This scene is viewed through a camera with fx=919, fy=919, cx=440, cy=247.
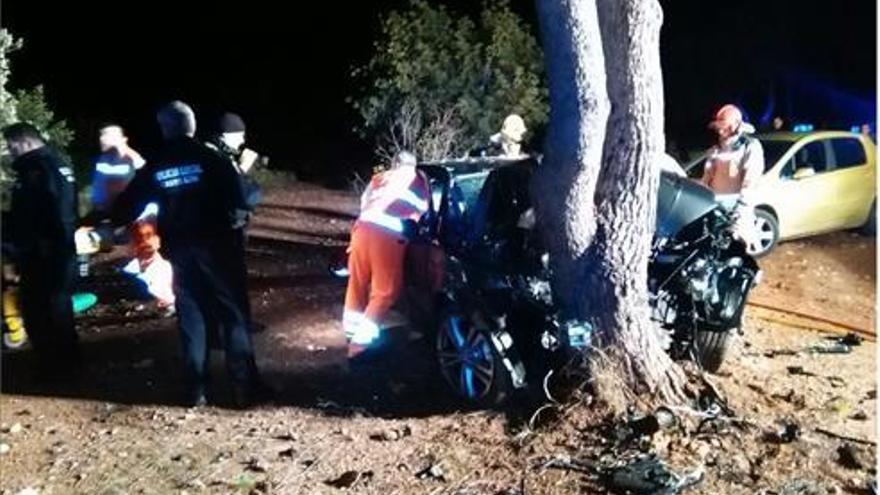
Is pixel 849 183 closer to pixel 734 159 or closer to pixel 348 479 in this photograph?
pixel 734 159

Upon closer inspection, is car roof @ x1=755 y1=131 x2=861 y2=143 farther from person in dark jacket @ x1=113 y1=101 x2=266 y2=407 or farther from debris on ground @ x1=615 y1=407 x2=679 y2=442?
person in dark jacket @ x1=113 y1=101 x2=266 y2=407

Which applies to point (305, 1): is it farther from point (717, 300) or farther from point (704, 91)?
point (717, 300)

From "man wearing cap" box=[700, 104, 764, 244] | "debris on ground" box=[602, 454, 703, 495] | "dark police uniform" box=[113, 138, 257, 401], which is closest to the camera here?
"debris on ground" box=[602, 454, 703, 495]

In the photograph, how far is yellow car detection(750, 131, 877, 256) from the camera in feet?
32.6

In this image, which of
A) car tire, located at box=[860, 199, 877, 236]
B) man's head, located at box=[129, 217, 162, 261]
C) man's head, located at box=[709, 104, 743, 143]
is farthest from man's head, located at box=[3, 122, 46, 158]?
car tire, located at box=[860, 199, 877, 236]

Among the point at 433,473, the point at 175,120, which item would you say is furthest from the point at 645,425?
the point at 175,120

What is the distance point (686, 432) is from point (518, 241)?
1.64 meters

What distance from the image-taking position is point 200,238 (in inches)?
221

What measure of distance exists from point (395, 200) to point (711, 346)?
7.56 feet

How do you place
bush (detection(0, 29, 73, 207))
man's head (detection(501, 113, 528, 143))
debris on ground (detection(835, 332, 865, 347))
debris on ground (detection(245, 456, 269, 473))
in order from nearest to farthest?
debris on ground (detection(245, 456, 269, 473)) → debris on ground (detection(835, 332, 865, 347)) → man's head (detection(501, 113, 528, 143)) → bush (detection(0, 29, 73, 207))

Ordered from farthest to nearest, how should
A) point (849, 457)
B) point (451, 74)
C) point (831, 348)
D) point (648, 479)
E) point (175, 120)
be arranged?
1. point (451, 74)
2. point (831, 348)
3. point (175, 120)
4. point (849, 457)
5. point (648, 479)

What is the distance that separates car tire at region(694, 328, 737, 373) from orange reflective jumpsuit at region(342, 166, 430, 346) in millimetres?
2032

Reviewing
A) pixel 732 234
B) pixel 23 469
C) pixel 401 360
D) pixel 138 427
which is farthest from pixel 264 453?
pixel 732 234

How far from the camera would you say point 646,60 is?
5.06 meters
